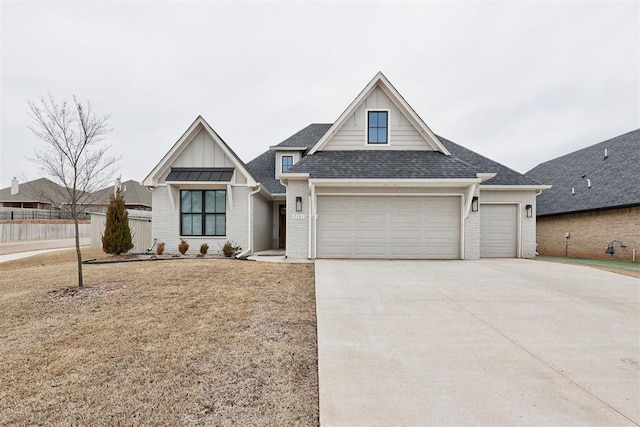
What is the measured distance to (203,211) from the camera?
12.6 metres

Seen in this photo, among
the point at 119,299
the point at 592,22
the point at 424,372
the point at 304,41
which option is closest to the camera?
the point at 424,372

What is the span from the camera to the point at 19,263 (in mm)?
11508

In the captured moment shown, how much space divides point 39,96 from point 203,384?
7.91 metres

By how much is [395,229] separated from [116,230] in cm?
1108

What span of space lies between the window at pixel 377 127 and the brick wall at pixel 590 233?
1142 cm

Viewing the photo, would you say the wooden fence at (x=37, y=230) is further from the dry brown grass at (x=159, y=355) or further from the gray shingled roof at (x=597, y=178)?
the gray shingled roof at (x=597, y=178)

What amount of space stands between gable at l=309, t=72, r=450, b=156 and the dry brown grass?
6.78m

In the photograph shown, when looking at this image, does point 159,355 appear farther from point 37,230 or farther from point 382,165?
point 37,230

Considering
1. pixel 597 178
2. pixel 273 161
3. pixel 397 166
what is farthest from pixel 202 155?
pixel 597 178

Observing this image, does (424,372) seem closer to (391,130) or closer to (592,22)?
(391,130)

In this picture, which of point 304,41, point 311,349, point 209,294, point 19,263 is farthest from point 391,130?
point 19,263

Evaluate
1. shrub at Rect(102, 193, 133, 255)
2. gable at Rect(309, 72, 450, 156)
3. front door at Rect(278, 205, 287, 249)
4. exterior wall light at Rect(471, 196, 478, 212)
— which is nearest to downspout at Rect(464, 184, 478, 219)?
exterior wall light at Rect(471, 196, 478, 212)

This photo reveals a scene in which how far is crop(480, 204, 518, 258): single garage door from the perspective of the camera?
1207cm

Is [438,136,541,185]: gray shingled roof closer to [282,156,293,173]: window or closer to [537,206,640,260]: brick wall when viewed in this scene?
[537,206,640,260]: brick wall
